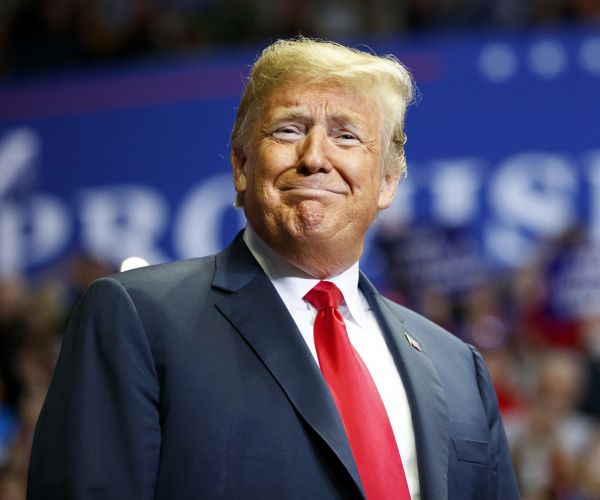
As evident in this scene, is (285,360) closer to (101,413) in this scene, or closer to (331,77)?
(101,413)

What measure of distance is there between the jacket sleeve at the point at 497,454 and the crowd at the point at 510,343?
2184 mm

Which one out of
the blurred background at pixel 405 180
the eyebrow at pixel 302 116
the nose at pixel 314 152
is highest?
the eyebrow at pixel 302 116

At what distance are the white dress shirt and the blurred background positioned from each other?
2.50 meters

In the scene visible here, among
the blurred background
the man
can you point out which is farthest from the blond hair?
the blurred background

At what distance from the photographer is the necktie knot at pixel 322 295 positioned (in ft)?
5.13

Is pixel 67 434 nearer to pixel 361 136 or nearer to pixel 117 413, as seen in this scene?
pixel 117 413

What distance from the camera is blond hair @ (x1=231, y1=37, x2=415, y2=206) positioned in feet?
5.12

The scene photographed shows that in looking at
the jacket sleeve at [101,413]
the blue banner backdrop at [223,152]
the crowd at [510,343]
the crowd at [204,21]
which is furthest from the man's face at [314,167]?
the crowd at [204,21]

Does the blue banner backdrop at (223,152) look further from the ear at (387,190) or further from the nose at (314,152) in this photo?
the nose at (314,152)

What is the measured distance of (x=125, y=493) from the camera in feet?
4.37

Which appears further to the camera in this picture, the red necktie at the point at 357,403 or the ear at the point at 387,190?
the ear at the point at 387,190

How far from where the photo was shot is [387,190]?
1657 millimetres

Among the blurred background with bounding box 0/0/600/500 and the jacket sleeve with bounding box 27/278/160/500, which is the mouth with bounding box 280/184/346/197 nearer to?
the jacket sleeve with bounding box 27/278/160/500

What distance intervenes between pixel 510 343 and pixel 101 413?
3.41 m
